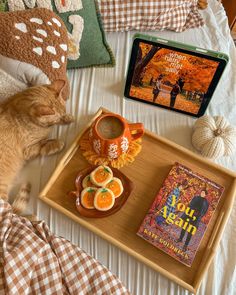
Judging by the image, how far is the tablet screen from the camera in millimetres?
886

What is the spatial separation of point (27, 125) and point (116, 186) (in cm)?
35

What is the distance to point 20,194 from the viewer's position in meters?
0.85

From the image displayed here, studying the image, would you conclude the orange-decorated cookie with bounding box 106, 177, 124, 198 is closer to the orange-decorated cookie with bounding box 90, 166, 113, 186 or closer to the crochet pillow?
the orange-decorated cookie with bounding box 90, 166, 113, 186

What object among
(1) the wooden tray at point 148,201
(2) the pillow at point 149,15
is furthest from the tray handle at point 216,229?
(2) the pillow at point 149,15

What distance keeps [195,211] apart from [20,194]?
490 millimetres

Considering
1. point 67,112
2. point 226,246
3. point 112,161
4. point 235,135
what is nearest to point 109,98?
point 67,112

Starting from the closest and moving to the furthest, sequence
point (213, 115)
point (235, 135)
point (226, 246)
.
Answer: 1. point (226, 246)
2. point (235, 135)
3. point (213, 115)

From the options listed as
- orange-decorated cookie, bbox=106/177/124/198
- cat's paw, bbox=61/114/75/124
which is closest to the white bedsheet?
cat's paw, bbox=61/114/75/124

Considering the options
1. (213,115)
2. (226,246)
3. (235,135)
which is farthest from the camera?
(213,115)

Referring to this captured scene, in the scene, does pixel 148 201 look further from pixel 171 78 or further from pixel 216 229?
pixel 171 78

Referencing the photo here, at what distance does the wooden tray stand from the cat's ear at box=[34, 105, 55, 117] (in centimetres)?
12

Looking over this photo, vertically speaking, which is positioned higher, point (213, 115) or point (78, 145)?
point (213, 115)

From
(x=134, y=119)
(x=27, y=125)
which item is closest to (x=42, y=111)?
(x=27, y=125)

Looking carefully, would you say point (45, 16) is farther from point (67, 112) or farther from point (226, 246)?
point (226, 246)
